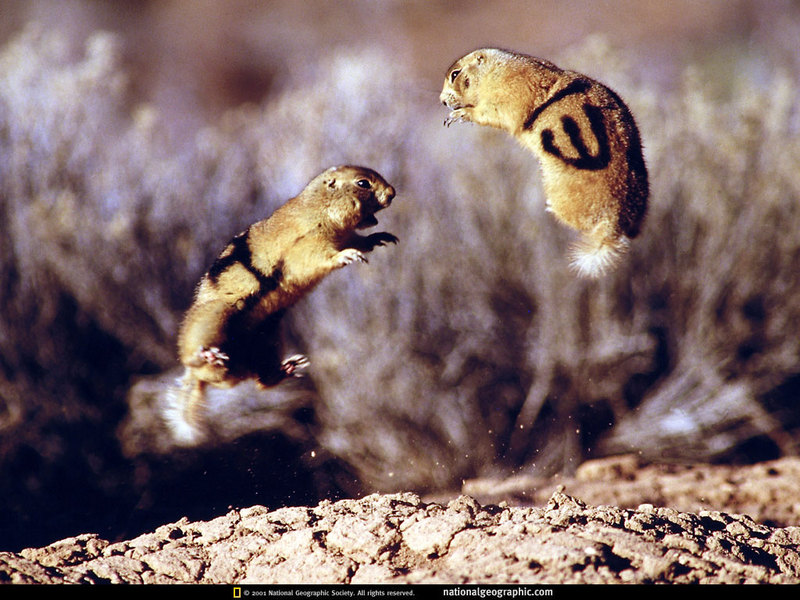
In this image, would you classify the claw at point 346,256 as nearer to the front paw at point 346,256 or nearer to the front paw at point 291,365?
the front paw at point 346,256

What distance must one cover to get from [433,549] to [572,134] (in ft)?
6.49

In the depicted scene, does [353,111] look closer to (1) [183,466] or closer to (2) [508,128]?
(1) [183,466]

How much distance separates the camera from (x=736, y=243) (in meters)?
9.18

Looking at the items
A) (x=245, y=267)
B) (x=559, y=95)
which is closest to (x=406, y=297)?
(x=245, y=267)

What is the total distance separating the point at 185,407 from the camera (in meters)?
4.19

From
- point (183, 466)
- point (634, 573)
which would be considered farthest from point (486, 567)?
point (183, 466)

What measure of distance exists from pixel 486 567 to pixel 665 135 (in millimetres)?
7082

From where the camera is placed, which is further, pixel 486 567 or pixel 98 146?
pixel 98 146

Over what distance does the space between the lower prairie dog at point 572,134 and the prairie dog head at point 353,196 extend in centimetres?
55

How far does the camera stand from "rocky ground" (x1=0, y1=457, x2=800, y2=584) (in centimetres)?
358

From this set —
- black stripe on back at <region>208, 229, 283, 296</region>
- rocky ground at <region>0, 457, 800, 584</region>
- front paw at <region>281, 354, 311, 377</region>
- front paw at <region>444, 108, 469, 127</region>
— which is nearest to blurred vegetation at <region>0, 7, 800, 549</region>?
rocky ground at <region>0, 457, 800, 584</region>

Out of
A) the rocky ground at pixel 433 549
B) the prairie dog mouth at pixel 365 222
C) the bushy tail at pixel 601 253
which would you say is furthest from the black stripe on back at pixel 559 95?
the rocky ground at pixel 433 549

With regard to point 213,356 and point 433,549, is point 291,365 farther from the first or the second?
point 433,549

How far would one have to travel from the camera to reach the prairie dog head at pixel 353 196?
12.5 feet
